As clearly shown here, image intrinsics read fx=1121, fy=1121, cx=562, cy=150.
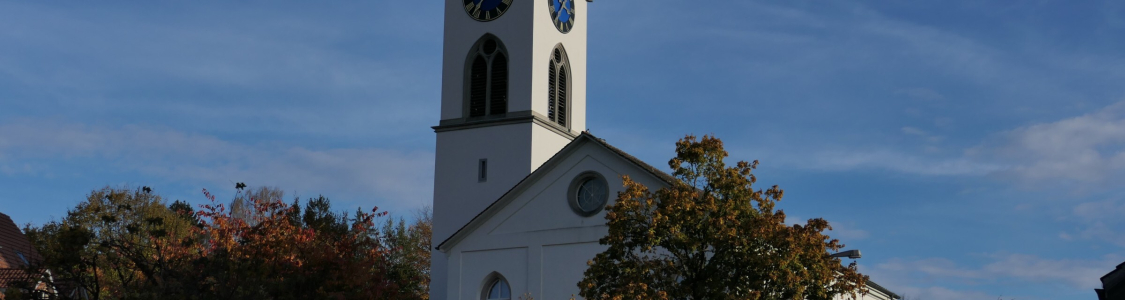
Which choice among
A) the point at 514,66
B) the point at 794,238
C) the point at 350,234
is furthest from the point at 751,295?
the point at 350,234

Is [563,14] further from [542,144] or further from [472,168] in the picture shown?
[472,168]

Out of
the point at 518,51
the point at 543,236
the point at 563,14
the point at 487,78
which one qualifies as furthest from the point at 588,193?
the point at 563,14

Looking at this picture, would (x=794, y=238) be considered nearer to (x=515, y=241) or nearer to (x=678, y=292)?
(x=678, y=292)

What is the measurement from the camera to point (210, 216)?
1793 inches

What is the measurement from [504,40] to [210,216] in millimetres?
16086

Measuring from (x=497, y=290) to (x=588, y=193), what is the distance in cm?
398

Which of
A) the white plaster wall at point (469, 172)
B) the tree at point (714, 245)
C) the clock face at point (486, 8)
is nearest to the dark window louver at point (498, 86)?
the white plaster wall at point (469, 172)

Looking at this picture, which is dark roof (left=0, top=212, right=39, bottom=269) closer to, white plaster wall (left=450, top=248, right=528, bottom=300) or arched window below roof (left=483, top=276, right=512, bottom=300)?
white plaster wall (left=450, top=248, right=528, bottom=300)

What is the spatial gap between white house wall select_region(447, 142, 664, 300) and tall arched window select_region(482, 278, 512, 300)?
325 millimetres

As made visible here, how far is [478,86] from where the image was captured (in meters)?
37.7

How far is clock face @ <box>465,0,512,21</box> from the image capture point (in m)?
37.8

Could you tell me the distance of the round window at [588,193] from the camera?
99.0ft

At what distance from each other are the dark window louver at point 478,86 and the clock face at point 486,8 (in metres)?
1.41

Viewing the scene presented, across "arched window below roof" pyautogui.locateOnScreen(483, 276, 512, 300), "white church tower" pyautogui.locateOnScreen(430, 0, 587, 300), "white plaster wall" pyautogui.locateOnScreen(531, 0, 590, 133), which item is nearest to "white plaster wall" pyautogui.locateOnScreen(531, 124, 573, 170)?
"white church tower" pyautogui.locateOnScreen(430, 0, 587, 300)
